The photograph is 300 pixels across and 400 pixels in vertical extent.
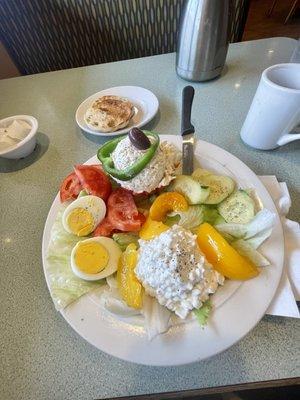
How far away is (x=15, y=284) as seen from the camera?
2.12ft

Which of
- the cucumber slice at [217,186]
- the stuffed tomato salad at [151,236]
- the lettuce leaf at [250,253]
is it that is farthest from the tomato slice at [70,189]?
the lettuce leaf at [250,253]

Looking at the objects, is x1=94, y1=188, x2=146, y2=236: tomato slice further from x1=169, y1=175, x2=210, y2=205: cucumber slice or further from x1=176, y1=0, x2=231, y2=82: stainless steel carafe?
x1=176, y1=0, x2=231, y2=82: stainless steel carafe

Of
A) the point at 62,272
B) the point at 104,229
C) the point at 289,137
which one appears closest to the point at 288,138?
the point at 289,137

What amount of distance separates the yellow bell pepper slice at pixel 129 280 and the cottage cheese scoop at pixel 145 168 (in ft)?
0.50

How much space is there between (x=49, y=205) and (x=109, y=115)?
0.38m

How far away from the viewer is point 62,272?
590 millimetres

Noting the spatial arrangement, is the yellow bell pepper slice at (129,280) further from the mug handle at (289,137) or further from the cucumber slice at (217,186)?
the mug handle at (289,137)

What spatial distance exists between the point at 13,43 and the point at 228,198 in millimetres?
1686

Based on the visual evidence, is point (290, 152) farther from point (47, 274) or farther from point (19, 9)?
point (19, 9)

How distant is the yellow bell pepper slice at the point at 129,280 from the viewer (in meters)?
0.52

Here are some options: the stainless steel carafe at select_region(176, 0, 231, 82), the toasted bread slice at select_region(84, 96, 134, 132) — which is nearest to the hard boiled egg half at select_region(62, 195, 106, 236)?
the toasted bread slice at select_region(84, 96, 134, 132)

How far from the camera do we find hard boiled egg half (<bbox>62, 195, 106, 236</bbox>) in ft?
2.11

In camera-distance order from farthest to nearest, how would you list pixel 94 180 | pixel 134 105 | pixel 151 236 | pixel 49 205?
pixel 134 105, pixel 49 205, pixel 94 180, pixel 151 236

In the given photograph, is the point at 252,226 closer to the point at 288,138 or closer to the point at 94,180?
the point at 288,138
